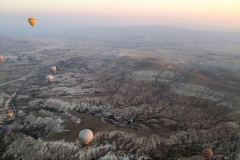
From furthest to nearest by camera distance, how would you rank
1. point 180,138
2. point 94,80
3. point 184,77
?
1. point 94,80
2. point 184,77
3. point 180,138

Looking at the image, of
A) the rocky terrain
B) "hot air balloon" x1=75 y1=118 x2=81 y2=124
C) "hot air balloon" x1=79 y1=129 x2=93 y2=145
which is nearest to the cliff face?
the rocky terrain

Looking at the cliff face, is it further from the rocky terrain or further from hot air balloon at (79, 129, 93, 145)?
hot air balloon at (79, 129, 93, 145)

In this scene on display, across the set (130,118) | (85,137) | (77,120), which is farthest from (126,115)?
(85,137)

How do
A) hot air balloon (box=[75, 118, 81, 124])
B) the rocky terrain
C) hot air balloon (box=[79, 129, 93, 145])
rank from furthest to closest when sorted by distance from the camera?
hot air balloon (box=[75, 118, 81, 124]) < the rocky terrain < hot air balloon (box=[79, 129, 93, 145])

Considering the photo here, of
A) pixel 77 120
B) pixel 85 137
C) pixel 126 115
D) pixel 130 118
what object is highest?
pixel 85 137

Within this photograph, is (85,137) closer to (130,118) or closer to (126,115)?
(130,118)

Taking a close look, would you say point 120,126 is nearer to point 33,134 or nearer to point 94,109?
point 94,109

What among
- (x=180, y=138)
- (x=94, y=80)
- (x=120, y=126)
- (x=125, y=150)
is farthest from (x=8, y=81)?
(x=180, y=138)

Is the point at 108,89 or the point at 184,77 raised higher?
the point at 184,77
